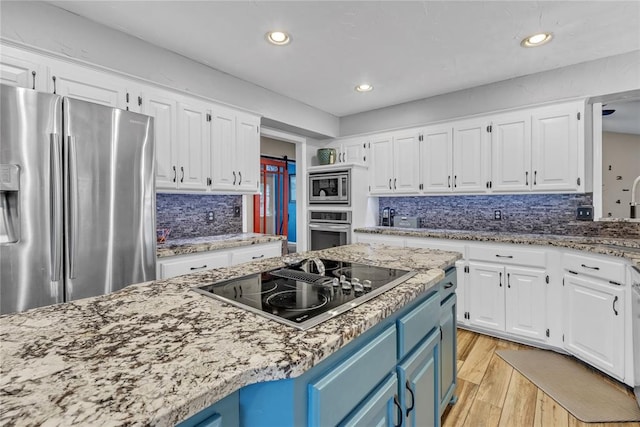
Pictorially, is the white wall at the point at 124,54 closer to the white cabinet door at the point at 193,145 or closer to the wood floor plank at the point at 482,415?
the white cabinet door at the point at 193,145

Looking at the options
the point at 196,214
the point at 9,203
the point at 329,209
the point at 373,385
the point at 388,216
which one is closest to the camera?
the point at 373,385

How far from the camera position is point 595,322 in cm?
225

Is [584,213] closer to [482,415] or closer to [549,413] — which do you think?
[549,413]

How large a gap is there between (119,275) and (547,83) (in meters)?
3.96

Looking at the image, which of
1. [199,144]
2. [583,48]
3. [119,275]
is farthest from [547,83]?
[119,275]

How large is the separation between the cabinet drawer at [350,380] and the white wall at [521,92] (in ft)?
10.2

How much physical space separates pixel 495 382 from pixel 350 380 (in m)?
1.93

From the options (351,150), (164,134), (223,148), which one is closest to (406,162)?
(351,150)

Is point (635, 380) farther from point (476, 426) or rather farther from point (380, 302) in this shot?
point (380, 302)

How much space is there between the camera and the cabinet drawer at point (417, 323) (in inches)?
45.1

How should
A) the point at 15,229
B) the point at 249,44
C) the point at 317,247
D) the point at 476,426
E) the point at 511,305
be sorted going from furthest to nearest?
the point at 317,247, the point at 511,305, the point at 249,44, the point at 476,426, the point at 15,229

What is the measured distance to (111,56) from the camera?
2.30 metres

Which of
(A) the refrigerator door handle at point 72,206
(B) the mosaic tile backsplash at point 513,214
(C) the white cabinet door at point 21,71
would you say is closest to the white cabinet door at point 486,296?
(B) the mosaic tile backsplash at point 513,214

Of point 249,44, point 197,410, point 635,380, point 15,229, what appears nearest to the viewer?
point 197,410
